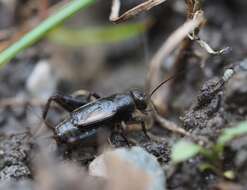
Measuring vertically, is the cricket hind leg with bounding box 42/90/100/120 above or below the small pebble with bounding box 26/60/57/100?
above

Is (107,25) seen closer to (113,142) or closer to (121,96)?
(121,96)

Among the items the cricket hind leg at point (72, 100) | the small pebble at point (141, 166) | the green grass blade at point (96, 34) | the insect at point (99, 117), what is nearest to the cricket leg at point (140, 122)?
the insect at point (99, 117)

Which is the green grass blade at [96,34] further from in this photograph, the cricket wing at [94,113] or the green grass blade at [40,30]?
the cricket wing at [94,113]

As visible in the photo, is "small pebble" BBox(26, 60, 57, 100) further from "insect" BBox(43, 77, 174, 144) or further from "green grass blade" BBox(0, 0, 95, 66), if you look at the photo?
"insect" BBox(43, 77, 174, 144)

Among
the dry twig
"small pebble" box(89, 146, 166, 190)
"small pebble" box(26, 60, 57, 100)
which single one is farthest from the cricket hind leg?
"small pebble" box(89, 146, 166, 190)

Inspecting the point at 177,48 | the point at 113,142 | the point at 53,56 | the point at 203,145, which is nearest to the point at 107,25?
the point at 53,56

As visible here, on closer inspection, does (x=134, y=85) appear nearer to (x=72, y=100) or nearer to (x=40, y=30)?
(x=72, y=100)
